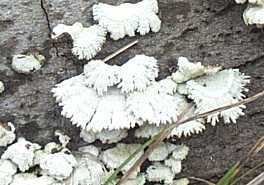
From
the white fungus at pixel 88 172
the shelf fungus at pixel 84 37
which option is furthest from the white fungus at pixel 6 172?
the shelf fungus at pixel 84 37

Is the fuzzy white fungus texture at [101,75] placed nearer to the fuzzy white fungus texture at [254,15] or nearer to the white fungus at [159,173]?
the white fungus at [159,173]

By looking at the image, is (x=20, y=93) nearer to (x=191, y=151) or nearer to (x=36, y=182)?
(x=36, y=182)

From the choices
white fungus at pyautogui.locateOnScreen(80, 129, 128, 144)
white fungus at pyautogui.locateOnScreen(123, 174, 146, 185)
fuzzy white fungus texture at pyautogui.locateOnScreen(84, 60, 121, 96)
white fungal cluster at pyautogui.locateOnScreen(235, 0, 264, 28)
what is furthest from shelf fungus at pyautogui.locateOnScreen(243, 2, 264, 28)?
white fungus at pyautogui.locateOnScreen(123, 174, 146, 185)

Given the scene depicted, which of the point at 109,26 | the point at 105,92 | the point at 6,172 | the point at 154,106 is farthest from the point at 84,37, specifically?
the point at 6,172

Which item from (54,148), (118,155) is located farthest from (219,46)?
(54,148)

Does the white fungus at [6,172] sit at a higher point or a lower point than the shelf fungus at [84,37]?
lower

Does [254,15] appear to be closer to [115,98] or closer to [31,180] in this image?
[115,98]
